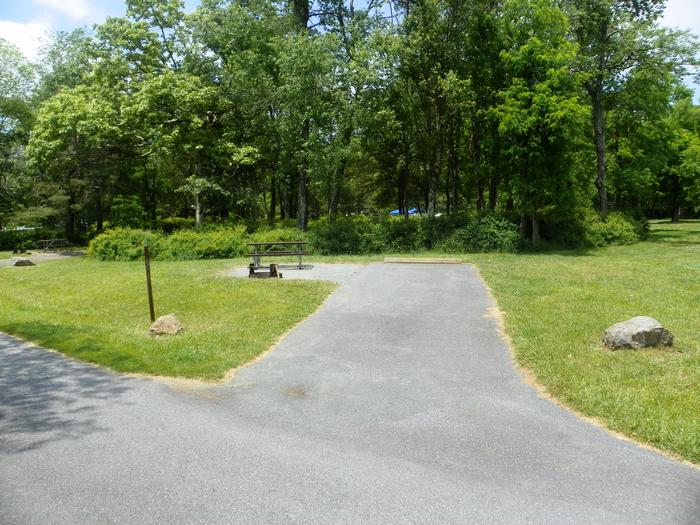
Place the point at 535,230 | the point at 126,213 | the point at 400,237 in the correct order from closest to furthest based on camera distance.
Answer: the point at 535,230
the point at 400,237
the point at 126,213

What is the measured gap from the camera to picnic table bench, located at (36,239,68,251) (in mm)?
31202

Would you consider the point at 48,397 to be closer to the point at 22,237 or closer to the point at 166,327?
the point at 166,327

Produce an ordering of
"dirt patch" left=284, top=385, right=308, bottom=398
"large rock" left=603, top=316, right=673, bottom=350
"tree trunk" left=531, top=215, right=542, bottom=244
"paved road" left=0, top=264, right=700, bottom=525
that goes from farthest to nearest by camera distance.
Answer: "tree trunk" left=531, top=215, right=542, bottom=244 < "large rock" left=603, top=316, right=673, bottom=350 < "dirt patch" left=284, top=385, right=308, bottom=398 < "paved road" left=0, top=264, right=700, bottom=525

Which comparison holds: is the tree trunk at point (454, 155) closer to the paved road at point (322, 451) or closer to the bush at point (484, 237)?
the bush at point (484, 237)

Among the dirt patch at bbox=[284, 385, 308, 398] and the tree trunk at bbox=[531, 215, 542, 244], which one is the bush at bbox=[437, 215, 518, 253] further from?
the dirt patch at bbox=[284, 385, 308, 398]

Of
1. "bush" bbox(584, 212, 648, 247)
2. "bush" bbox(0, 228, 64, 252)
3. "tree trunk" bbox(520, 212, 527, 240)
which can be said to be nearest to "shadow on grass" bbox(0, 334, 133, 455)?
"tree trunk" bbox(520, 212, 527, 240)

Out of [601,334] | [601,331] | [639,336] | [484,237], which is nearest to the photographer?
[639,336]

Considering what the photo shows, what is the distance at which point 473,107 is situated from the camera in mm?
22516

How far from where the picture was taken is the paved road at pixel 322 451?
3.39 m

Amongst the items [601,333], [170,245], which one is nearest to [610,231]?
[601,333]

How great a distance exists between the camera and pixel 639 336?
6844 millimetres

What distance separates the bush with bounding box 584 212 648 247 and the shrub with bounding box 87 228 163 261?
19643 millimetres

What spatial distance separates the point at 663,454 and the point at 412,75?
71.0 feet

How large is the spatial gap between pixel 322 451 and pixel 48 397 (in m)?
3.45
